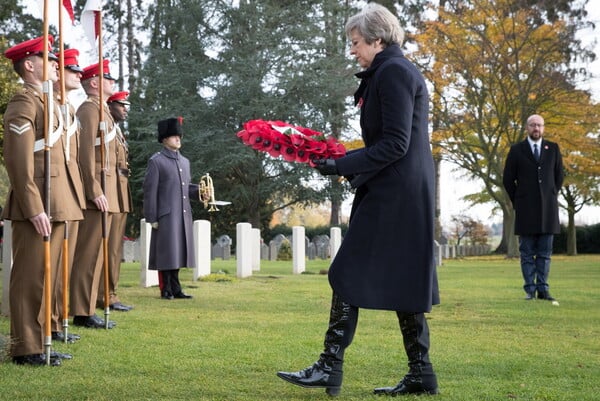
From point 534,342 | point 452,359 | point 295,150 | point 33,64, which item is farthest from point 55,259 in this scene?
point 534,342

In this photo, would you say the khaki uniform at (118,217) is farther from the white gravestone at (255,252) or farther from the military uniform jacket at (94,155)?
the white gravestone at (255,252)

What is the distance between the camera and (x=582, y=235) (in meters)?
43.2

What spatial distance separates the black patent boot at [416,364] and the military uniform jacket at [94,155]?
150 inches

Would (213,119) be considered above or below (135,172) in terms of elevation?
above

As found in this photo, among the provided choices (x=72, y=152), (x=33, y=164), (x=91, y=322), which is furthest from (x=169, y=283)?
(x=33, y=164)

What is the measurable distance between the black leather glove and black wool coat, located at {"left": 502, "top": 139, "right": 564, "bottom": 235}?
6739 millimetres

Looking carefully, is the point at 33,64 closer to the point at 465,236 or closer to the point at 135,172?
the point at 135,172

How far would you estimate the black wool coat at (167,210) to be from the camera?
37.9 ft

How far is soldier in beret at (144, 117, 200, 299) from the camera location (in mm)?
11523

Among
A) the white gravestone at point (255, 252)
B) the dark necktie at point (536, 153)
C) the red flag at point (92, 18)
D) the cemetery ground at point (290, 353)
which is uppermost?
the red flag at point (92, 18)

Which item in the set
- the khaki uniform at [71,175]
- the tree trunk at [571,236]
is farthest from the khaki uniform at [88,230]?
the tree trunk at [571,236]

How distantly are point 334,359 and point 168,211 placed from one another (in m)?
7.01

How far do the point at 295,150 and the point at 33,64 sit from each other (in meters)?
2.35

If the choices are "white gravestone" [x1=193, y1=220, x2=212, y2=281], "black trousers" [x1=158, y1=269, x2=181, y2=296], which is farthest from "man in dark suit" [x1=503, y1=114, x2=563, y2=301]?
"white gravestone" [x1=193, y1=220, x2=212, y2=281]
